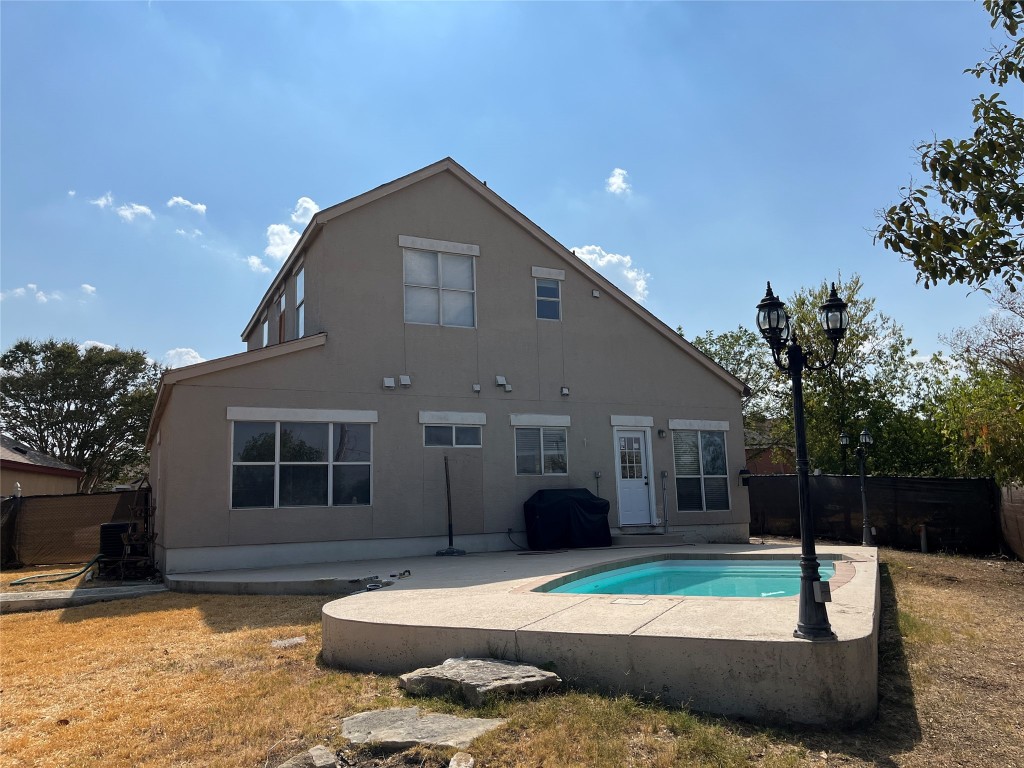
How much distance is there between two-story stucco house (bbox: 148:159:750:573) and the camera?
→ 1240 centimetres

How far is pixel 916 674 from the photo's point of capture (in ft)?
19.0

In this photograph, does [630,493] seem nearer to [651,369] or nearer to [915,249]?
[651,369]

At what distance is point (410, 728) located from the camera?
4.45m

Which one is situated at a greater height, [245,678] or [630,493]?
[630,493]

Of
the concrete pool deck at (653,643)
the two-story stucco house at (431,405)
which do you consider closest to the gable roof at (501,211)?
the two-story stucco house at (431,405)

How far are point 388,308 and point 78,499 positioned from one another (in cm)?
844

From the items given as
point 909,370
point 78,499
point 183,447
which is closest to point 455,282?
point 183,447

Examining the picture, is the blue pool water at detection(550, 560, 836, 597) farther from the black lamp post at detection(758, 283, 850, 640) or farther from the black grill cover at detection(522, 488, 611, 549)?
the black lamp post at detection(758, 283, 850, 640)

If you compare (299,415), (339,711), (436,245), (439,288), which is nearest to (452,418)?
(439,288)

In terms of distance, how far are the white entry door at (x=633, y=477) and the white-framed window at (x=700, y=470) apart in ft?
2.68

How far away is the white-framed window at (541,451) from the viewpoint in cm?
1495

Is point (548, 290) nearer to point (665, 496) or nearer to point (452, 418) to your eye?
point (452, 418)

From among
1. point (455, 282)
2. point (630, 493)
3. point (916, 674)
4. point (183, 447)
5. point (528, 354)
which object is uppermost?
point (455, 282)

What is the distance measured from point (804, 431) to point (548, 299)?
10.9 metres
